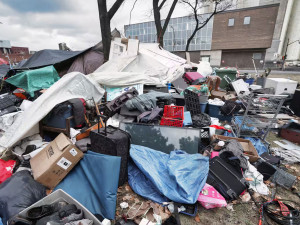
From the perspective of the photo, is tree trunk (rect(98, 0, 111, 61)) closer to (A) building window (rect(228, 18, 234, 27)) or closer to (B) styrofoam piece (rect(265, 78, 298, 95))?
(B) styrofoam piece (rect(265, 78, 298, 95))

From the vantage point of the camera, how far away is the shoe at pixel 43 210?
1.52 metres

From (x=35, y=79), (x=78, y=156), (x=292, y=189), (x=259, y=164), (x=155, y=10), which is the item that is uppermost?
(x=155, y=10)

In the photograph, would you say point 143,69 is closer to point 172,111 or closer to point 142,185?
point 172,111

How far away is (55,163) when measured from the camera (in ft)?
6.61

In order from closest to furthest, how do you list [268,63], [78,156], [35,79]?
[78,156], [35,79], [268,63]

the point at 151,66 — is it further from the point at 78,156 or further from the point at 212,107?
the point at 78,156

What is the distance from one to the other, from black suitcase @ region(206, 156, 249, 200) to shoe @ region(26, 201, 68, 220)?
74.4 inches

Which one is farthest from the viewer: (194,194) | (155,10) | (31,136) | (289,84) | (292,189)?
(155,10)

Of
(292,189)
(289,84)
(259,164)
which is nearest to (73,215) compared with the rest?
(259,164)

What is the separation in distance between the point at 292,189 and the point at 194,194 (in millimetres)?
1601

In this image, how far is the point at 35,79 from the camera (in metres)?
4.39

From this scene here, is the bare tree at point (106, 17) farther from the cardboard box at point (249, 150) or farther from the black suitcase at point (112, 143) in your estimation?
the cardboard box at point (249, 150)

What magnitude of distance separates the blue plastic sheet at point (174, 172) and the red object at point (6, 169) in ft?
5.75

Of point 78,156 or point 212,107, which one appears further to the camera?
point 212,107
